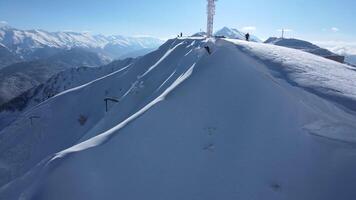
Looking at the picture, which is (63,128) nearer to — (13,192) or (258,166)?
(13,192)

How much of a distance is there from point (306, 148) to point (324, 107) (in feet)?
8.08

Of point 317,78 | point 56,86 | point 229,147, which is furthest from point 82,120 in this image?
point 56,86

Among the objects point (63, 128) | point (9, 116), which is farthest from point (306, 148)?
point (9, 116)

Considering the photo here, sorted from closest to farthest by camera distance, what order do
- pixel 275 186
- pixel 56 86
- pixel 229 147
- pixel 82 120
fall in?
pixel 275 186, pixel 229 147, pixel 82 120, pixel 56 86

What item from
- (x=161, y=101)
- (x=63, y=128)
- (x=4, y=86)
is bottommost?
(x=4, y=86)

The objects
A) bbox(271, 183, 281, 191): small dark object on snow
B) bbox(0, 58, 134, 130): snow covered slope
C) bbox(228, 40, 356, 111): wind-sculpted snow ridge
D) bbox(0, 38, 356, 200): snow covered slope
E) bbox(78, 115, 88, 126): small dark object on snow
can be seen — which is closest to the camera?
bbox(271, 183, 281, 191): small dark object on snow

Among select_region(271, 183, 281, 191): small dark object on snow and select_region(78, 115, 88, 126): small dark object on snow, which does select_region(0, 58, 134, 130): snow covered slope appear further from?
select_region(271, 183, 281, 191): small dark object on snow

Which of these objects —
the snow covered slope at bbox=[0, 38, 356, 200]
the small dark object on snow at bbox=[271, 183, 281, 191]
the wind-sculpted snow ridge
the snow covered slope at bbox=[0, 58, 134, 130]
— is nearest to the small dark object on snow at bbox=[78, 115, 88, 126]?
the snow covered slope at bbox=[0, 38, 356, 200]

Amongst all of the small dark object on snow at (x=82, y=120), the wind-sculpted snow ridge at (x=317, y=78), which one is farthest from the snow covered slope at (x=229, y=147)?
the small dark object on snow at (x=82, y=120)

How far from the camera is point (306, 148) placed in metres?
9.86

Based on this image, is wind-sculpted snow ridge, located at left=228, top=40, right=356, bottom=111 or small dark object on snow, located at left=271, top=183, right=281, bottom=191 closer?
small dark object on snow, located at left=271, top=183, right=281, bottom=191

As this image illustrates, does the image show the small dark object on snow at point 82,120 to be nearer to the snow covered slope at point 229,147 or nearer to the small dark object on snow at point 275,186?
the snow covered slope at point 229,147

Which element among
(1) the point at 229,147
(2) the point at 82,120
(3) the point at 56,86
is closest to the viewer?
(1) the point at 229,147

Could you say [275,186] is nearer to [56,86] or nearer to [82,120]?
[82,120]
